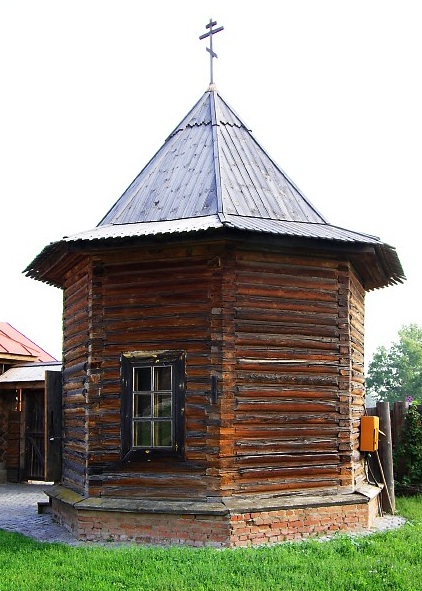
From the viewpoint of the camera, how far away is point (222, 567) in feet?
25.2

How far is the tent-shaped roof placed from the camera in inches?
388

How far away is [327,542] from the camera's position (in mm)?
8945

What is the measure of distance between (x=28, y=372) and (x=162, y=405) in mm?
8326

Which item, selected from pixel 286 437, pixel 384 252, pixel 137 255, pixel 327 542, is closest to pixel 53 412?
pixel 137 255

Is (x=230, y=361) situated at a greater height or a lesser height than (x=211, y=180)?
lesser

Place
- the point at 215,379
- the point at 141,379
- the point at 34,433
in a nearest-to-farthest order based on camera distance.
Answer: the point at 215,379 < the point at 141,379 < the point at 34,433

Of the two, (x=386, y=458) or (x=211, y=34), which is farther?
(x=211, y=34)

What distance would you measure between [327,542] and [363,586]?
1.98m

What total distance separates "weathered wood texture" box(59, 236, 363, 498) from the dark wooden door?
6688mm

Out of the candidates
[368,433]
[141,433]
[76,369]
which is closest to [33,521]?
[76,369]

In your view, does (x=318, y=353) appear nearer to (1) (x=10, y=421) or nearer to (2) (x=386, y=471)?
(2) (x=386, y=471)

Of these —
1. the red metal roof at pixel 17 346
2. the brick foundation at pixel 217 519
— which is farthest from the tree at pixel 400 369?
the brick foundation at pixel 217 519

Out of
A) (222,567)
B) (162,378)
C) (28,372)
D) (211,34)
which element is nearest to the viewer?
(222,567)

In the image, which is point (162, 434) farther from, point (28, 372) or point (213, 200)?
point (28, 372)
